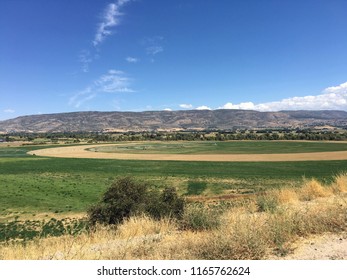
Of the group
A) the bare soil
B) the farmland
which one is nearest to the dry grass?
the farmland

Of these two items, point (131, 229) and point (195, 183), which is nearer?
point (131, 229)

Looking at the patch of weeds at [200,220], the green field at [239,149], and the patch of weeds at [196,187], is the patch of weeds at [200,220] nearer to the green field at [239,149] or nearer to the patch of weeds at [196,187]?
the patch of weeds at [196,187]

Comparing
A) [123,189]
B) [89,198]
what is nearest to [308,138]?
[89,198]

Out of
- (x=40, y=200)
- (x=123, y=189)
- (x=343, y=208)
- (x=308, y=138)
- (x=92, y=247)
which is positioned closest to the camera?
(x=92, y=247)

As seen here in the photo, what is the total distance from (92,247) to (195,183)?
145 ft

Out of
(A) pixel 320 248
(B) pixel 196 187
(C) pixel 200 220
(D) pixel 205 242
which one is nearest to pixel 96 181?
(B) pixel 196 187

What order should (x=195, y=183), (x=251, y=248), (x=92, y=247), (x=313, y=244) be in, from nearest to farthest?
(x=251, y=248)
(x=313, y=244)
(x=92, y=247)
(x=195, y=183)

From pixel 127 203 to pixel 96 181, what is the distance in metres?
36.0

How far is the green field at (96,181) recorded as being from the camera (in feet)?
127

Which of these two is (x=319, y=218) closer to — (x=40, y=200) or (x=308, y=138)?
(x=40, y=200)

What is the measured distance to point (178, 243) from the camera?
8.53 m

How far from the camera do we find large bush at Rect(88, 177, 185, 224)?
21578 millimetres

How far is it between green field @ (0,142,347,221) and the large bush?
43.0 ft

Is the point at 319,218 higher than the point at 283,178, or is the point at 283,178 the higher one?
the point at 319,218
